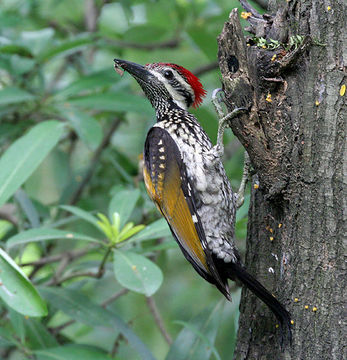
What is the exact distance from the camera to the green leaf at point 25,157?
2.64 meters

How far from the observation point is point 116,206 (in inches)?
114

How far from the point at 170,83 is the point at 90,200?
103cm

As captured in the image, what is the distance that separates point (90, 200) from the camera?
374 cm

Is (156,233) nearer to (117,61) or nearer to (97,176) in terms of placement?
(117,61)


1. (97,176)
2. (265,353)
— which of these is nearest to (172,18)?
(97,176)

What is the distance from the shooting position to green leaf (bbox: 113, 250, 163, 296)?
2.28 m

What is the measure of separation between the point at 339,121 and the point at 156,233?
44.1 inches

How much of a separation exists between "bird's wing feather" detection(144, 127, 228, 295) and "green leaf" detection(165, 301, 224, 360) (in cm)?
40

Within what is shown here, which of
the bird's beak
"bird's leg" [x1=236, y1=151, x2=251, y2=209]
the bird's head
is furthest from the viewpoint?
the bird's head

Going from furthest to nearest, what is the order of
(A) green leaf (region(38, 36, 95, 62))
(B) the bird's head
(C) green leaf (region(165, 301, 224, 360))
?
(A) green leaf (region(38, 36, 95, 62)) < (B) the bird's head < (C) green leaf (region(165, 301, 224, 360))

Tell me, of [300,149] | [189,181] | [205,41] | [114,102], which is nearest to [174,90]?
[114,102]

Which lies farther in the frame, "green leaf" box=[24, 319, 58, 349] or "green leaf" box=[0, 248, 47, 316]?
"green leaf" box=[24, 319, 58, 349]

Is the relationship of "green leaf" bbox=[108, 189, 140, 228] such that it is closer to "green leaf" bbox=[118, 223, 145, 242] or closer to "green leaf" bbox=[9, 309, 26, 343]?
"green leaf" bbox=[118, 223, 145, 242]

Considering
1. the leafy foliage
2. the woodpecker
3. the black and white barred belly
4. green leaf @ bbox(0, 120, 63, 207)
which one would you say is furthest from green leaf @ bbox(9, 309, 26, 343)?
the black and white barred belly
